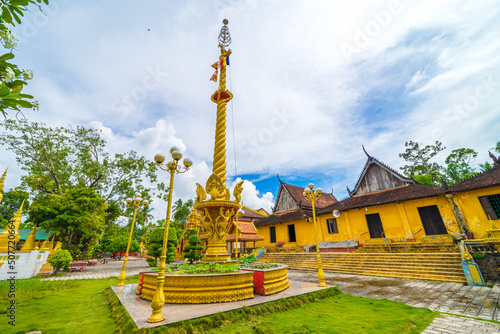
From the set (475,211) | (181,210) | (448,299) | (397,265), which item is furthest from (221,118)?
(181,210)

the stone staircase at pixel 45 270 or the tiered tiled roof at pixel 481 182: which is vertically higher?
the tiered tiled roof at pixel 481 182

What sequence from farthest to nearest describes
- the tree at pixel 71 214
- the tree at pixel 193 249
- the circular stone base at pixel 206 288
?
the tree at pixel 193 249 < the tree at pixel 71 214 < the circular stone base at pixel 206 288

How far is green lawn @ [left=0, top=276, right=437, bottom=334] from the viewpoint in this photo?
153 inches

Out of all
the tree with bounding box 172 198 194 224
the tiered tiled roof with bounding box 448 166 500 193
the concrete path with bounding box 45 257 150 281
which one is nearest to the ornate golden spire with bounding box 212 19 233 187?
the concrete path with bounding box 45 257 150 281

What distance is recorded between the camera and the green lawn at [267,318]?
153 inches

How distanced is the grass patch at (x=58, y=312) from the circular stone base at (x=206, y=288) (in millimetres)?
1311

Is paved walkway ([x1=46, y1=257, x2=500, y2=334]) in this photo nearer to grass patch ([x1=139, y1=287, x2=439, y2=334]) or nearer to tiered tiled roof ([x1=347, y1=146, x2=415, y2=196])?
grass patch ([x1=139, y1=287, x2=439, y2=334])

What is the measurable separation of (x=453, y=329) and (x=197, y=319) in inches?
197

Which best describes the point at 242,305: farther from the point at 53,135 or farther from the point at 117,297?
the point at 53,135

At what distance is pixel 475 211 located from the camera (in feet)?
39.6

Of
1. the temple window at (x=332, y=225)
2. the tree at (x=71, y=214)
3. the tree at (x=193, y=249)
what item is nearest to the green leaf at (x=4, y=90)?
the tree at (x=193, y=249)

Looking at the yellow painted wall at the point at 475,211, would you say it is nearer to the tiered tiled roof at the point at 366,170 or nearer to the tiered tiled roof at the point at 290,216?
the tiered tiled roof at the point at 366,170

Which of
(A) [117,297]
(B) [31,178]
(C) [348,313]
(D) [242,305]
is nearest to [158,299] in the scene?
(D) [242,305]

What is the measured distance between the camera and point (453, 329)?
391cm
